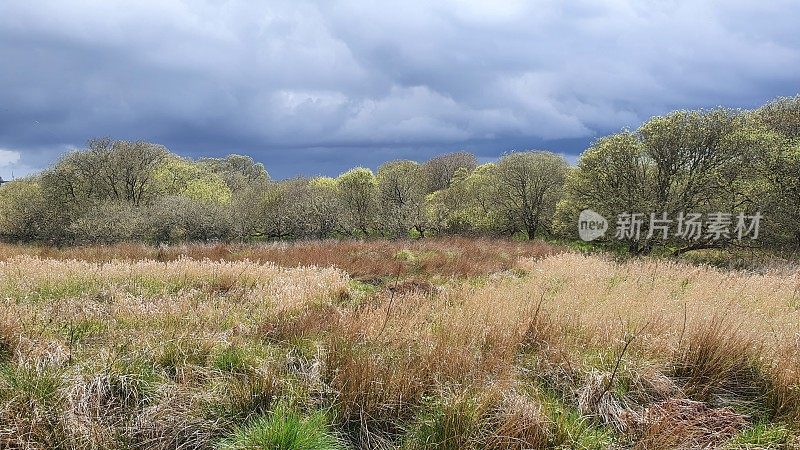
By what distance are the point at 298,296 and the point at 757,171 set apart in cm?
2199

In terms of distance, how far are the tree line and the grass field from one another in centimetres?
1637

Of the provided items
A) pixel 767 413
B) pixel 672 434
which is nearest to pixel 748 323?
pixel 767 413

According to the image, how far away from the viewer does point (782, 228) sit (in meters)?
18.6

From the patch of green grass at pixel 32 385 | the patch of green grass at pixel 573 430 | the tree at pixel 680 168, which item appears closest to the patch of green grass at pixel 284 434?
the patch of green grass at pixel 32 385

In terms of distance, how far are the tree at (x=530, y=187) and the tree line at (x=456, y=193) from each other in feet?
0.25

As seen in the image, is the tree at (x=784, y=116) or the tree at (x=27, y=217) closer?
the tree at (x=784, y=116)

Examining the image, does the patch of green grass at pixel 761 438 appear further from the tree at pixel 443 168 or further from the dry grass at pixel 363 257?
the tree at pixel 443 168

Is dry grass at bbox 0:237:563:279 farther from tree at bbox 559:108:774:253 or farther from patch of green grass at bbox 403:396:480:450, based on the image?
patch of green grass at bbox 403:396:480:450

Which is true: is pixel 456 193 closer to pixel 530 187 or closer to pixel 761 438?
pixel 530 187

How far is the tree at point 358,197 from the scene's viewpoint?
35062 mm

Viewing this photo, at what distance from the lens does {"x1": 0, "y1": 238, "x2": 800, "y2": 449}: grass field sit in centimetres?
365

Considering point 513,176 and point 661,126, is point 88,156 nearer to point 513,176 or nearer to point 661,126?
point 513,176

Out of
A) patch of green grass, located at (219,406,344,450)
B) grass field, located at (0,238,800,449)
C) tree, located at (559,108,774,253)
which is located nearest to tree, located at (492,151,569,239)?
tree, located at (559,108,774,253)

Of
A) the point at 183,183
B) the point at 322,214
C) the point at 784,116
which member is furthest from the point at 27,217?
the point at 784,116
